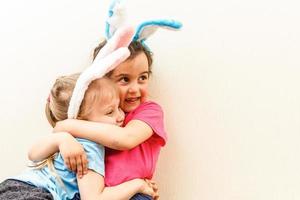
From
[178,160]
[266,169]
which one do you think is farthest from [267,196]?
[178,160]

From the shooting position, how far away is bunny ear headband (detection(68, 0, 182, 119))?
977mm

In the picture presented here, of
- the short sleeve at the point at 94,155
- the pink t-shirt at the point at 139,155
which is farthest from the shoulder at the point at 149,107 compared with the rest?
the short sleeve at the point at 94,155

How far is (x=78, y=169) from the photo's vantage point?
37.9 inches

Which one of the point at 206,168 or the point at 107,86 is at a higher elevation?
the point at 107,86

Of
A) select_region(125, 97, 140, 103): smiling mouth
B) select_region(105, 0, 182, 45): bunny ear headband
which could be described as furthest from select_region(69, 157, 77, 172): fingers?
select_region(105, 0, 182, 45): bunny ear headband

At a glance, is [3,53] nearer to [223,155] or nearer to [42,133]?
[42,133]

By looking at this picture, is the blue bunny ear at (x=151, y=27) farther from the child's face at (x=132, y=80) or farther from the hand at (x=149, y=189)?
the hand at (x=149, y=189)

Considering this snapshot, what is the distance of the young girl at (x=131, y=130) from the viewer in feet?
3.23

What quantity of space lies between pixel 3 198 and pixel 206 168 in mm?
490

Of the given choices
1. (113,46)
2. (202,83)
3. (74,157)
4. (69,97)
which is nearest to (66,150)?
(74,157)

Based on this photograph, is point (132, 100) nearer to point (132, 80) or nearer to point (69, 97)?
point (132, 80)

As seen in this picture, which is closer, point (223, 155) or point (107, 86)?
point (107, 86)

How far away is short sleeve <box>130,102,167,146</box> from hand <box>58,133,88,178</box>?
0.50ft

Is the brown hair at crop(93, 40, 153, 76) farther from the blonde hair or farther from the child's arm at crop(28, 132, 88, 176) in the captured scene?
the child's arm at crop(28, 132, 88, 176)
